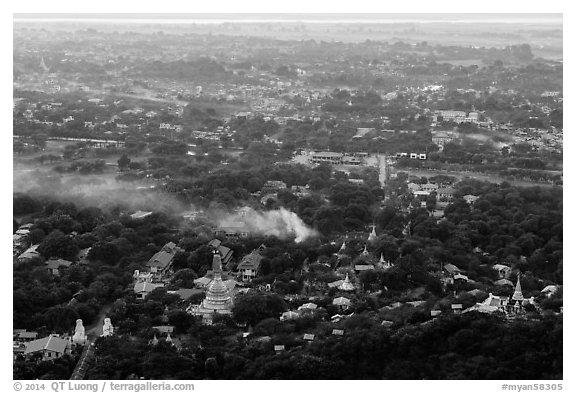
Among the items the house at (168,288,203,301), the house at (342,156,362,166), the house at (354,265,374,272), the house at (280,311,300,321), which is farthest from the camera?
the house at (342,156,362,166)

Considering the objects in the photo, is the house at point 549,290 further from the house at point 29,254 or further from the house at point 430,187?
the house at point 29,254

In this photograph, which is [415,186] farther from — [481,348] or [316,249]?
[481,348]

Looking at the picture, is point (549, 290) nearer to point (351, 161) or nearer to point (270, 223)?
point (270, 223)

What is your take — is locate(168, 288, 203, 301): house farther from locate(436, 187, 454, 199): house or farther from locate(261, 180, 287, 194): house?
locate(436, 187, 454, 199): house

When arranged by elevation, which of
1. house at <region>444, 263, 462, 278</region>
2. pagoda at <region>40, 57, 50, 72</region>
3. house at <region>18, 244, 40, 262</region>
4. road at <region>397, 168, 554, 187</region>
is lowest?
road at <region>397, 168, 554, 187</region>

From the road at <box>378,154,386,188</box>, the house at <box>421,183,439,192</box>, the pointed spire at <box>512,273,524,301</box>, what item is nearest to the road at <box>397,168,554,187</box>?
the road at <box>378,154,386,188</box>

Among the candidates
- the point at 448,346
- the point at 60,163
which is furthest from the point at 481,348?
the point at 60,163

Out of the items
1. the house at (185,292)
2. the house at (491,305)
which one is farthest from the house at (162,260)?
the house at (491,305)
